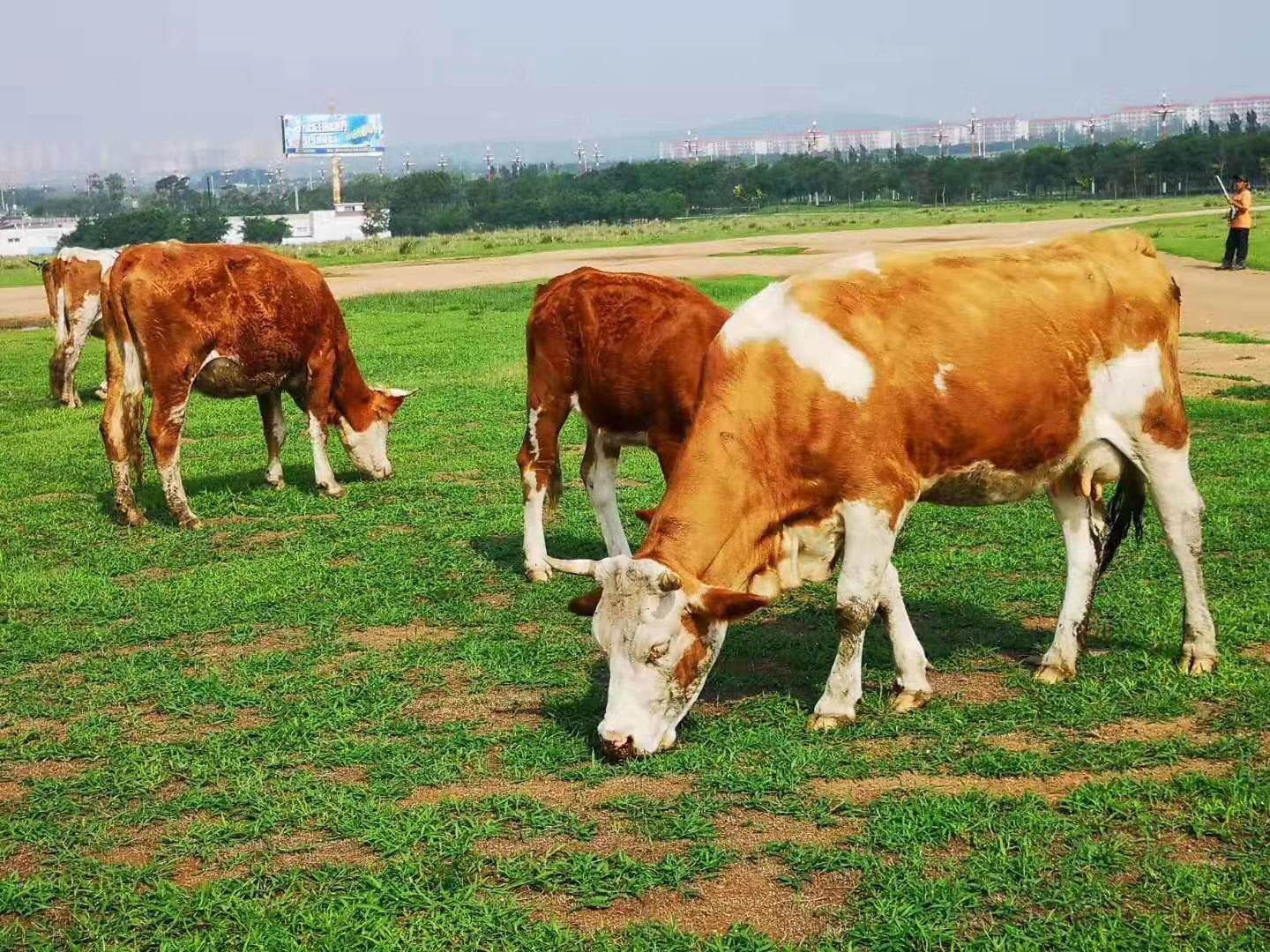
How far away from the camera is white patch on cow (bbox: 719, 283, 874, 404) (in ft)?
23.1

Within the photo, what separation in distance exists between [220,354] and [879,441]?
313 inches

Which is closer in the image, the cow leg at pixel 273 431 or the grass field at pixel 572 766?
the grass field at pixel 572 766

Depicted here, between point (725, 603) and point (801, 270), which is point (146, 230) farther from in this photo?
point (725, 603)

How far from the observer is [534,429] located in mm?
10914

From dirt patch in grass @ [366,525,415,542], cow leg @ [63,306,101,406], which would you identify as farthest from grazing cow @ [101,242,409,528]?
cow leg @ [63,306,101,406]

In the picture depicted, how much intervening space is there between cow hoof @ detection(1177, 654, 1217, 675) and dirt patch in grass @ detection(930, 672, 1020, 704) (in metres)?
0.94

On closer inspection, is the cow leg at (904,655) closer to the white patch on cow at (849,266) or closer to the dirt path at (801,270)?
the white patch on cow at (849,266)

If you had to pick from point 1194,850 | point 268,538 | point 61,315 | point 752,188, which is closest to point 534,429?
point 268,538

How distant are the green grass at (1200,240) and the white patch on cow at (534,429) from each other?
96.0 feet

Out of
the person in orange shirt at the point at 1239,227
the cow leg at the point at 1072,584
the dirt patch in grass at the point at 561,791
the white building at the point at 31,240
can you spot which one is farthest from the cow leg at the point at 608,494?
the white building at the point at 31,240

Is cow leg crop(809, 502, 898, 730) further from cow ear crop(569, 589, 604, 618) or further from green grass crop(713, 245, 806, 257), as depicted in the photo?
green grass crop(713, 245, 806, 257)

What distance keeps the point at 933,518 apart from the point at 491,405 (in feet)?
27.2

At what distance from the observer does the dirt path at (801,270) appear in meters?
21.0

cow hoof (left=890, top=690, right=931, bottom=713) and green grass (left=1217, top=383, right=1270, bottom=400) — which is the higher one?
green grass (left=1217, top=383, right=1270, bottom=400)
